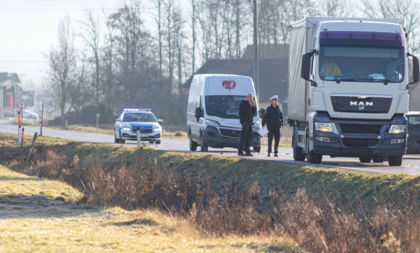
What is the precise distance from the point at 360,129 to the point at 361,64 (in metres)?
1.50

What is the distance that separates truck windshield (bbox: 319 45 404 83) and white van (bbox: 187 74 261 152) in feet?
29.1

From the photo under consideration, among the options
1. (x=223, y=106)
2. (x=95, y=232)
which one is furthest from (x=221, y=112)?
(x=95, y=232)

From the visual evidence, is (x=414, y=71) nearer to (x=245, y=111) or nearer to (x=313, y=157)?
(x=313, y=157)

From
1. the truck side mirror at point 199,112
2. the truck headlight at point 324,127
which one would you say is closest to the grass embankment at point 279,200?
the truck headlight at point 324,127

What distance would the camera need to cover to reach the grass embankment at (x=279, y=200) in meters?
9.35

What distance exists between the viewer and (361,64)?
16797mm

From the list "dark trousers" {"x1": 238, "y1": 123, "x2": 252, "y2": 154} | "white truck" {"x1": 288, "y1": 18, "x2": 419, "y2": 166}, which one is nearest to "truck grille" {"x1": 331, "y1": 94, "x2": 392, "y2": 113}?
"white truck" {"x1": 288, "y1": 18, "x2": 419, "y2": 166}

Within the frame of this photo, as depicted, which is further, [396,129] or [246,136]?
[246,136]

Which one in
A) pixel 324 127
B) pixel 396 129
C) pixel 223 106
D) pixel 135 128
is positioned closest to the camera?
pixel 324 127

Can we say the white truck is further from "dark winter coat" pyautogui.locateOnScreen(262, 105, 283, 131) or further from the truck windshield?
"dark winter coat" pyautogui.locateOnScreen(262, 105, 283, 131)

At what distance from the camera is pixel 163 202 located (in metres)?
14.3

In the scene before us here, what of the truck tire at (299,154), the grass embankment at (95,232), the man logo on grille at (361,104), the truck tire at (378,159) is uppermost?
the man logo on grille at (361,104)

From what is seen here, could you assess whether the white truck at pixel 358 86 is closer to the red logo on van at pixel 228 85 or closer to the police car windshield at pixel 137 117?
the red logo on van at pixel 228 85

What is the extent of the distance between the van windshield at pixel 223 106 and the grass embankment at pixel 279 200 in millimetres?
3510
